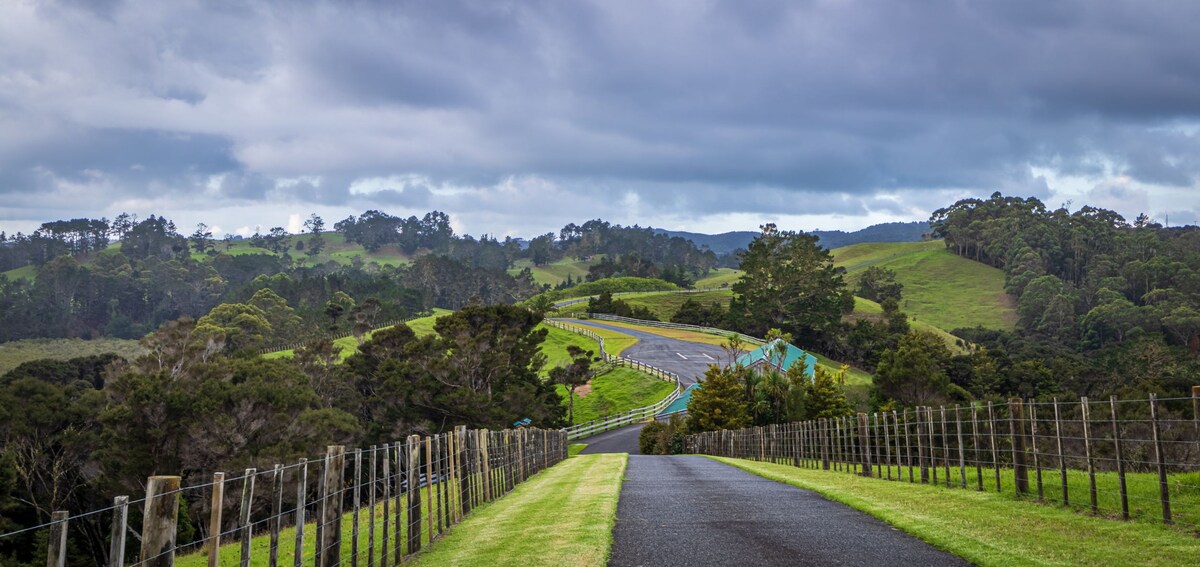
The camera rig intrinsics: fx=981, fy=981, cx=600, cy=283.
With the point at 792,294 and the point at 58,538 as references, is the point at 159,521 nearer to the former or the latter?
the point at 58,538

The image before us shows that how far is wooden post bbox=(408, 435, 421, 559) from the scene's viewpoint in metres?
14.7

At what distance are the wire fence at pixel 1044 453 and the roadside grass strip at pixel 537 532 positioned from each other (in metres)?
7.50

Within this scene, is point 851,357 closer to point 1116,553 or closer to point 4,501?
point 4,501

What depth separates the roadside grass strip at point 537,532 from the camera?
1293cm

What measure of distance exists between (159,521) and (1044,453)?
14525mm

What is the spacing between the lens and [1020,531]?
14.2 m

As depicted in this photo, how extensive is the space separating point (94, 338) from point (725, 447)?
548ft

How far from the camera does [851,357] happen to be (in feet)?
386

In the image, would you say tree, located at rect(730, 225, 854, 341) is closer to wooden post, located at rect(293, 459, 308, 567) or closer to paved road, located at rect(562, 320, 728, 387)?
paved road, located at rect(562, 320, 728, 387)

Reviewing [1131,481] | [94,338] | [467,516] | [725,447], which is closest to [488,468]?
[467,516]

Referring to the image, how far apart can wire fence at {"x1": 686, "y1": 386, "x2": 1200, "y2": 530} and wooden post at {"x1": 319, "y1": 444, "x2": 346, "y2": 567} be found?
1022cm

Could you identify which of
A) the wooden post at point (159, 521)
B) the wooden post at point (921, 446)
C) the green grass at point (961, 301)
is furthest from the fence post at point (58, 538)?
the green grass at point (961, 301)

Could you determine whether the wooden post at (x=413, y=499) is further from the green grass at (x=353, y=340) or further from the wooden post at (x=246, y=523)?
the green grass at (x=353, y=340)

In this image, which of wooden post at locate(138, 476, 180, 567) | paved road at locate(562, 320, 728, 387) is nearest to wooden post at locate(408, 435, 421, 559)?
wooden post at locate(138, 476, 180, 567)
